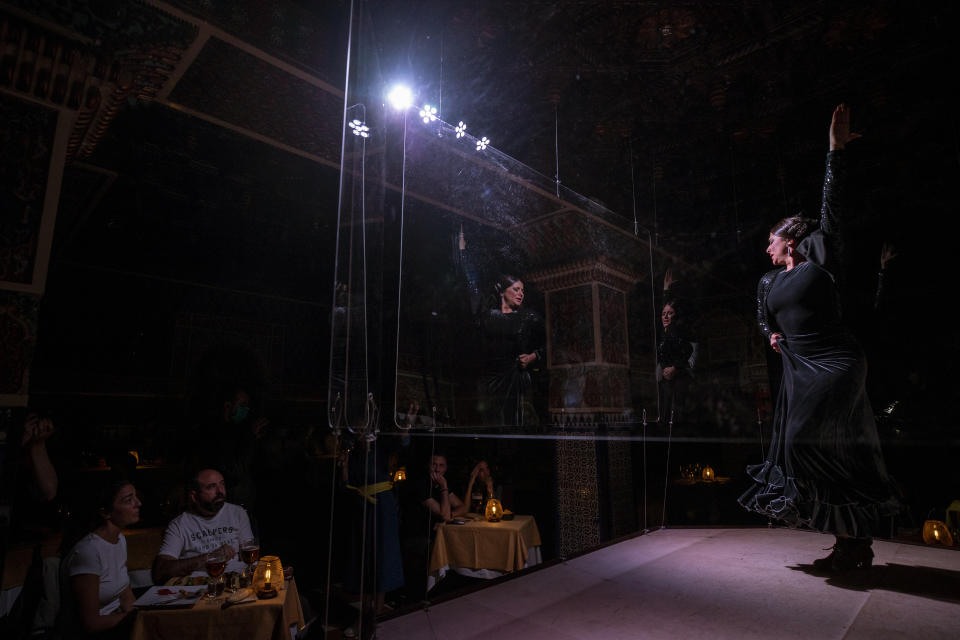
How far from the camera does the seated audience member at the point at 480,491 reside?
4.44 metres

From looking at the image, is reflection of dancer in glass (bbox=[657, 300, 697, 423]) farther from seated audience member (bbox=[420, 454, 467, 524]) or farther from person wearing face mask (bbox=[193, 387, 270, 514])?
person wearing face mask (bbox=[193, 387, 270, 514])

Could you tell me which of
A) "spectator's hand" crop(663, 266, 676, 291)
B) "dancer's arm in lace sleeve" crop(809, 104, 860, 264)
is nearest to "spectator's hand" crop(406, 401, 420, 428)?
"dancer's arm in lace sleeve" crop(809, 104, 860, 264)

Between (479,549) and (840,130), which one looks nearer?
(840,130)

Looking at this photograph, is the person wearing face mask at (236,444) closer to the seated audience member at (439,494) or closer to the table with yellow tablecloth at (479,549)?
the seated audience member at (439,494)

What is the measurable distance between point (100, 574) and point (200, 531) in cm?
54

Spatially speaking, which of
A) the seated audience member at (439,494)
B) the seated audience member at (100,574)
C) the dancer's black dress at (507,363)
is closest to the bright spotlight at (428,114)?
the dancer's black dress at (507,363)

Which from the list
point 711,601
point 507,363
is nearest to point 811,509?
point 711,601

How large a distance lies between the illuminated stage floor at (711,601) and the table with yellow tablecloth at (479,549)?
3.28 feet

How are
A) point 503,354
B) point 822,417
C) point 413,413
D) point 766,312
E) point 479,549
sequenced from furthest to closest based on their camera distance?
1. point 479,549
2. point 503,354
3. point 766,312
4. point 413,413
5. point 822,417

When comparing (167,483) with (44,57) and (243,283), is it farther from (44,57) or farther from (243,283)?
(44,57)

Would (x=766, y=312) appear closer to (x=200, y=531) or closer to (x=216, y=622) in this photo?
(x=216, y=622)

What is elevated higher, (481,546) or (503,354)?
(503,354)

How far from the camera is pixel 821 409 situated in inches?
104

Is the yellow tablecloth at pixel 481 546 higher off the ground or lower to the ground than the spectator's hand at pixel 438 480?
lower
